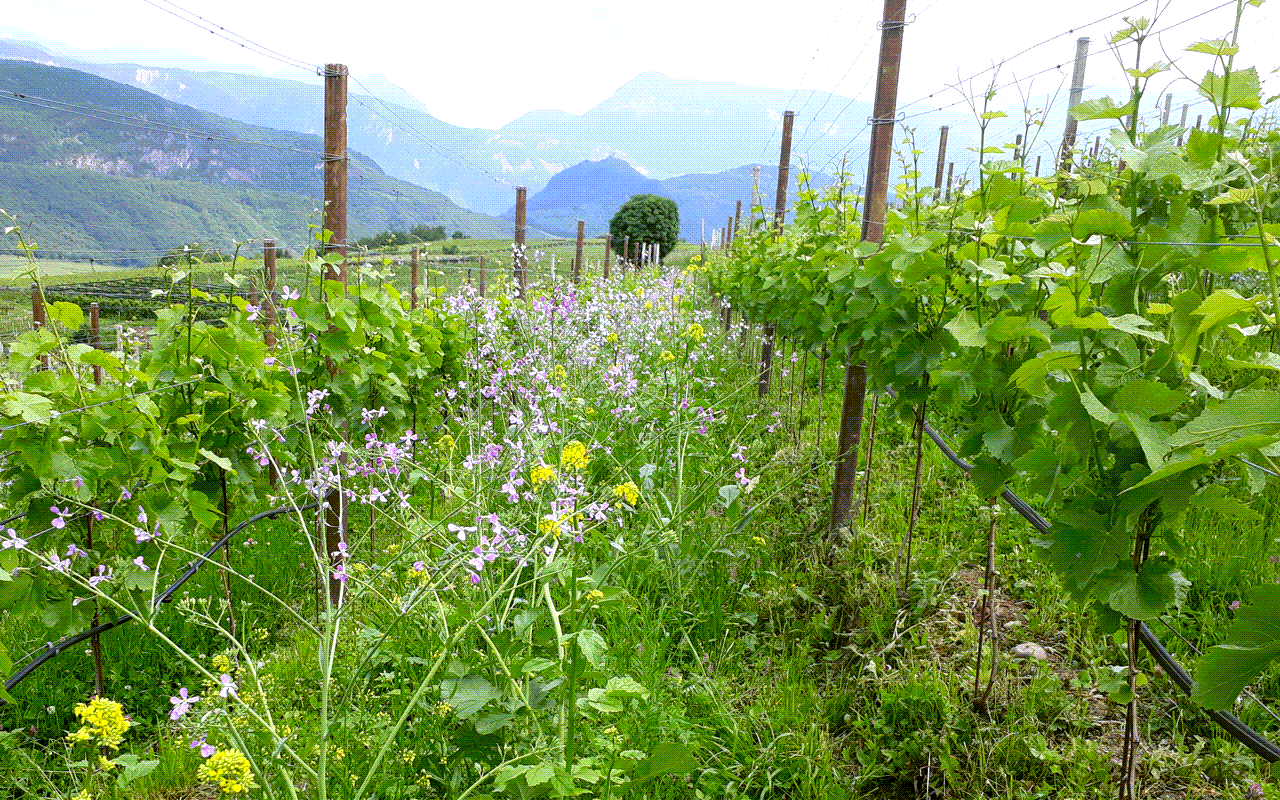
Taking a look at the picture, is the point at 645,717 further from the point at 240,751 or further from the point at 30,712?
the point at 30,712

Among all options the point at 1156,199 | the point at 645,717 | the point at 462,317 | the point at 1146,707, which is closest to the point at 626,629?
the point at 645,717

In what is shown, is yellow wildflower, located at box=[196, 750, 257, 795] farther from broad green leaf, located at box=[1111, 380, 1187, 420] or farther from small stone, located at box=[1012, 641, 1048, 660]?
small stone, located at box=[1012, 641, 1048, 660]

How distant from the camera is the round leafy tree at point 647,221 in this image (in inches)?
1348

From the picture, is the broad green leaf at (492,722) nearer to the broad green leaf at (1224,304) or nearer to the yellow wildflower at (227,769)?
the yellow wildflower at (227,769)

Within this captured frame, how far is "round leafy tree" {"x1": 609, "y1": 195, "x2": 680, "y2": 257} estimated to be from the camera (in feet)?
112

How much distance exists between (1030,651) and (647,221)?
109ft

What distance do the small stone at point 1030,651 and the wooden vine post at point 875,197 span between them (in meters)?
1.16

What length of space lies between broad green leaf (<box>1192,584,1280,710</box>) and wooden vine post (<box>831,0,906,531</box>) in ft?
8.45

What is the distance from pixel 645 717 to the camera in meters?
2.18

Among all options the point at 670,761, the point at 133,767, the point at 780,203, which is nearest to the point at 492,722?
the point at 670,761

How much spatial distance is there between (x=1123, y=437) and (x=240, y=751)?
6.13 feet

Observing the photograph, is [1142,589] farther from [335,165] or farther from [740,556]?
[335,165]

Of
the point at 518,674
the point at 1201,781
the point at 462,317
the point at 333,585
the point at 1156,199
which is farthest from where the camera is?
the point at 462,317

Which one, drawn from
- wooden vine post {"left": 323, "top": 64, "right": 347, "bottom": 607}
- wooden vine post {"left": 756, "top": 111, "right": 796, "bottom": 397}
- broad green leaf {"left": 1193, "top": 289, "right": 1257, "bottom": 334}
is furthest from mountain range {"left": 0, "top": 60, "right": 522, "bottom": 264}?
broad green leaf {"left": 1193, "top": 289, "right": 1257, "bottom": 334}
